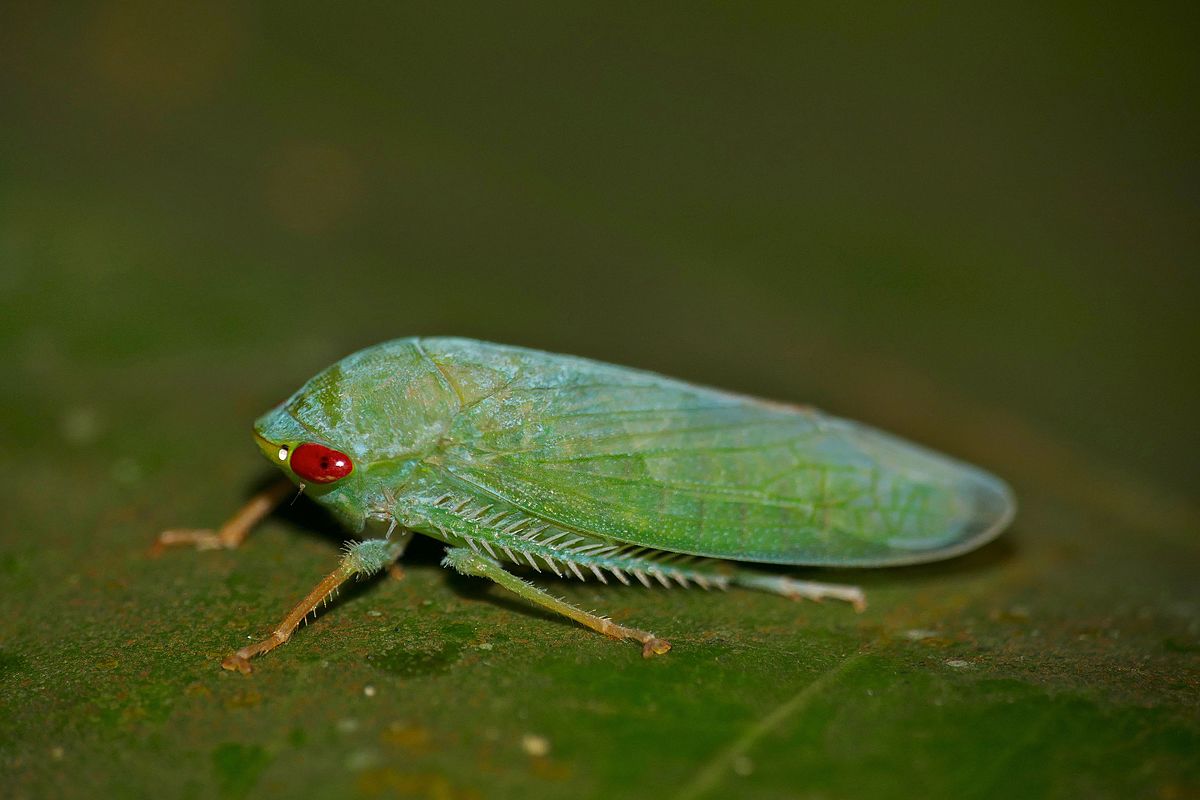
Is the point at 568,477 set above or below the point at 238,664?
above

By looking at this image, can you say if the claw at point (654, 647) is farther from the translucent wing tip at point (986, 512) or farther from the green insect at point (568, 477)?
the translucent wing tip at point (986, 512)

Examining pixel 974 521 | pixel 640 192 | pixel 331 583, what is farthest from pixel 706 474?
pixel 640 192

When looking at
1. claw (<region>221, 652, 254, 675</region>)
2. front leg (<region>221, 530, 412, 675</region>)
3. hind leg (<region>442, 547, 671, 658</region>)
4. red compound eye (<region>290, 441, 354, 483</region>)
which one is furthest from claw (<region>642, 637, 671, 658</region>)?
red compound eye (<region>290, 441, 354, 483</region>)

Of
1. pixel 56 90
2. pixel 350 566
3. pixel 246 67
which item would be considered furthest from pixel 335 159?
pixel 350 566

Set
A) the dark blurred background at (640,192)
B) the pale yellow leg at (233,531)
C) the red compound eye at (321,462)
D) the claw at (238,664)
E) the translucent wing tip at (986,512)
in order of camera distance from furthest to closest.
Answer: the dark blurred background at (640,192) → the translucent wing tip at (986,512) → the pale yellow leg at (233,531) → the red compound eye at (321,462) → the claw at (238,664)

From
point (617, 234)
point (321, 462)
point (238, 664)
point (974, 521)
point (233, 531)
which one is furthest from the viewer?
point (617, 234)

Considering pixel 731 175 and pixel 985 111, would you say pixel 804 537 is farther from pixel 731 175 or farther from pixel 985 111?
pixel 985 111

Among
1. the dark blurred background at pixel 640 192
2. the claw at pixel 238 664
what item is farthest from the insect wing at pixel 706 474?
the dark blurred background at pixel 640 192

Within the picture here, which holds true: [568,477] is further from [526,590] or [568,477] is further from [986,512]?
[986,512]
